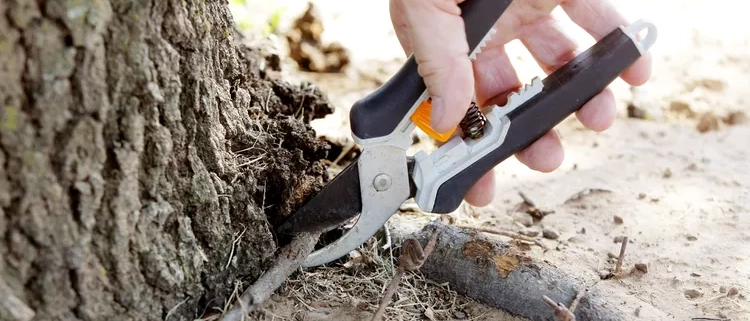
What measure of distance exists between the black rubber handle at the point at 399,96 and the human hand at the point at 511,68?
48mm

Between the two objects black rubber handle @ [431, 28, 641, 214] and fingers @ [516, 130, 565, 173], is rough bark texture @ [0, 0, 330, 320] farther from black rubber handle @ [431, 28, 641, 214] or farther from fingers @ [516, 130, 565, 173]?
fingers @ [516, 130, 565, 173]

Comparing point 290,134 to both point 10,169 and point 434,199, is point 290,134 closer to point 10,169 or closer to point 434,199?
point 434,199

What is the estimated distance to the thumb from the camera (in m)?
1.89

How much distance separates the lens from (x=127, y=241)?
172 centimetres

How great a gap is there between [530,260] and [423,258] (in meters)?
0.37

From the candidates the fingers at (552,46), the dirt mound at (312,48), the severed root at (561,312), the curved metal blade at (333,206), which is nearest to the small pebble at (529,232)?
the fingers at (552,46)

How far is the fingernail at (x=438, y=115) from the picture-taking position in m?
1.93

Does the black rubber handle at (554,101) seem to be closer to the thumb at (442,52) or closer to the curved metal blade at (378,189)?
the curved metal blade at (378,189)

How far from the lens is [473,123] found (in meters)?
2.12

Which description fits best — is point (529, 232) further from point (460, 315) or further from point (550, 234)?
point (460, 315)

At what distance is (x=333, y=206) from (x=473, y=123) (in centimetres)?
47

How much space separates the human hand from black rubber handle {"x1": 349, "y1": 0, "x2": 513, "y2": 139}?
5cm

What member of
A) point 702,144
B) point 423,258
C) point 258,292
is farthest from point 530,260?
point 702,144

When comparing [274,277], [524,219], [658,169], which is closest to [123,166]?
[274,277]
